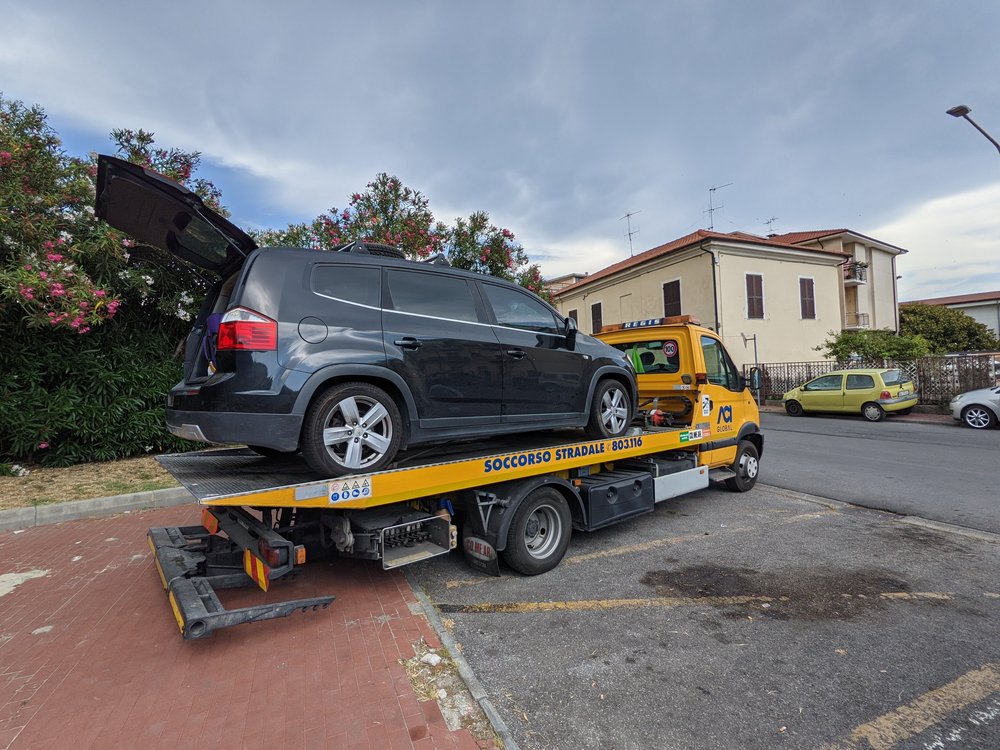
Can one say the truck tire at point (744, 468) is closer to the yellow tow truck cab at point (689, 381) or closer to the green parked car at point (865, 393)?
the yellow tow truck cab at point (689, 381)

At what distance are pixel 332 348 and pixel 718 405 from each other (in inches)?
199

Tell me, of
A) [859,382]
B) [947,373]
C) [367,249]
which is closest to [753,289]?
[947,373]

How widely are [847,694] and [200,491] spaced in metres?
3.72

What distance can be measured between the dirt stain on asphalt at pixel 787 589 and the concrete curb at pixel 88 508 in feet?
16.8

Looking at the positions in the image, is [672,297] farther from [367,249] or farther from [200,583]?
[200,583]

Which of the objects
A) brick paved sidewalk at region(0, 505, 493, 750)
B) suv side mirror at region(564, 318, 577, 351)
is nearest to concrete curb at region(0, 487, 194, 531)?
brick paved sidewalk at region(0, 505, 493, 750)

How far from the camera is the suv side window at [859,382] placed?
51.3ft

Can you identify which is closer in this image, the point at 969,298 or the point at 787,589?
the point at 787,589

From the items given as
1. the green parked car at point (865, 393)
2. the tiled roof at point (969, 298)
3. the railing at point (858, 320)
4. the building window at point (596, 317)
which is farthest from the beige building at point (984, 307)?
the green parked car at point (865, 393)

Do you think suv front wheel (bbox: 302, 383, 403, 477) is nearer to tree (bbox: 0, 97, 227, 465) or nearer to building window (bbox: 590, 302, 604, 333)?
tree (bbox: 0, 97, 227, 465)

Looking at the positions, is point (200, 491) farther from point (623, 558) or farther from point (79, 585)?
point (623, 558)

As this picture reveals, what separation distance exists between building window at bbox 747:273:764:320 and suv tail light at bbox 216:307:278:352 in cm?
2582

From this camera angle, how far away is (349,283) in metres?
3.54

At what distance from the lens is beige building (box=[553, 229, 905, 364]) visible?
80.2 ft
